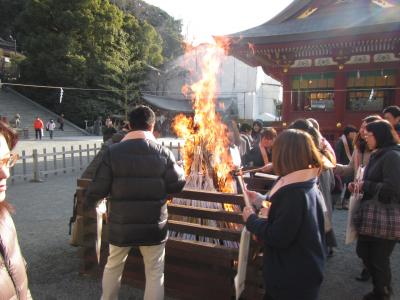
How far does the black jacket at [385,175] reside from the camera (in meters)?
3.14

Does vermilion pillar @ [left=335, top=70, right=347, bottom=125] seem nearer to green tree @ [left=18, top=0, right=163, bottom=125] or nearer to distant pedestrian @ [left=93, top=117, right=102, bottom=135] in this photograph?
distant pedestrian @ [left=93, top=117, right=102, bottom=135]

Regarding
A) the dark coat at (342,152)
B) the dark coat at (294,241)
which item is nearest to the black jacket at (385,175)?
the dark coat at (294,241)

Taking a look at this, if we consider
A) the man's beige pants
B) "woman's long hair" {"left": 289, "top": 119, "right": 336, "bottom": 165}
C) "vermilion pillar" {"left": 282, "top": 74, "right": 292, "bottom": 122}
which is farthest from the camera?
"vermilion pillar" {"left": 282, "top": 74, "right": 292, "bottom": 122}

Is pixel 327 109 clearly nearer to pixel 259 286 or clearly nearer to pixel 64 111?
pixel 259 286

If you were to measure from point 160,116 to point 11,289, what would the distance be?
30948mm

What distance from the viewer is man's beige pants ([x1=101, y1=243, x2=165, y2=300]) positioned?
9.87 feet

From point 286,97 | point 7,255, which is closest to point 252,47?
point 286,97

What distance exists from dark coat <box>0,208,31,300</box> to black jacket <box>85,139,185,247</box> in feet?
3.99

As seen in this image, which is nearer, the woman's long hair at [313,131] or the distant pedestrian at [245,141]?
the woman's long hair at [313,131]

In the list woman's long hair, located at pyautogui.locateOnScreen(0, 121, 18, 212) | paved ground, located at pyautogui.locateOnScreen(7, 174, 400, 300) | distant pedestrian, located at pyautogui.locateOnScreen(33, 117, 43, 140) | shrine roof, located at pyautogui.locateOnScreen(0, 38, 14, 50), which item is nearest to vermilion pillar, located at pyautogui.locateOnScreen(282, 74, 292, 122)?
paved ground, located at pyautogui.locateOnScreen(7, 174, 400, 300)

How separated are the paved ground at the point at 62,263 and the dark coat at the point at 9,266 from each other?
2201 millimetres

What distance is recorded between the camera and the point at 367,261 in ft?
11.2

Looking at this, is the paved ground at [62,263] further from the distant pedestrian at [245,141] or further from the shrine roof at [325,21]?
the shrine roof at [325,21]

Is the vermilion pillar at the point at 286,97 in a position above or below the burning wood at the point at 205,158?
above
